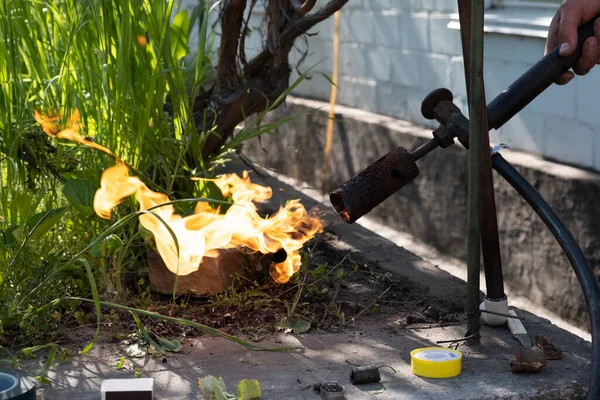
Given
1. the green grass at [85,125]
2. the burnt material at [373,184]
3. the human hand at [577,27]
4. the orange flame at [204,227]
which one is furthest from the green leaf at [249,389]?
the human hand at [577,27]

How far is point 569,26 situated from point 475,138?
0.44m

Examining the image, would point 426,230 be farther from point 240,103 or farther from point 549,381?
point 549,381

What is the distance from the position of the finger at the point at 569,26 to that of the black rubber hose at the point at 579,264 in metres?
0.44

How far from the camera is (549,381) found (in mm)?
2965

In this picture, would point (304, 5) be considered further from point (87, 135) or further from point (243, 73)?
point (243, 73)

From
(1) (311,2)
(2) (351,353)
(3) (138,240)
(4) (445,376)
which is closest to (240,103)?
(3) (138,240)

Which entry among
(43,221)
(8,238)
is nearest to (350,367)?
(43,221)

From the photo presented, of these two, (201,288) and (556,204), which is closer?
(201,288)

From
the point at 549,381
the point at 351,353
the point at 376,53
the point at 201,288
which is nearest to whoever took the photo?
the point at 549,381

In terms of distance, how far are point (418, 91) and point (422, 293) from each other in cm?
171

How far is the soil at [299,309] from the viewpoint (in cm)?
348

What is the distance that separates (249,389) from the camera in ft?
9.30

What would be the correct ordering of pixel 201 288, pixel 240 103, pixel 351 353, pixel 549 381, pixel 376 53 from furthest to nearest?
pixel 376 53
pixel 240 103
pixel 201 288
pixel 351 353
pixel 549 381

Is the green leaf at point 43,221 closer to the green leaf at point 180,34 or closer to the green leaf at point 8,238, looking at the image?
the green leaf at point 8,238
